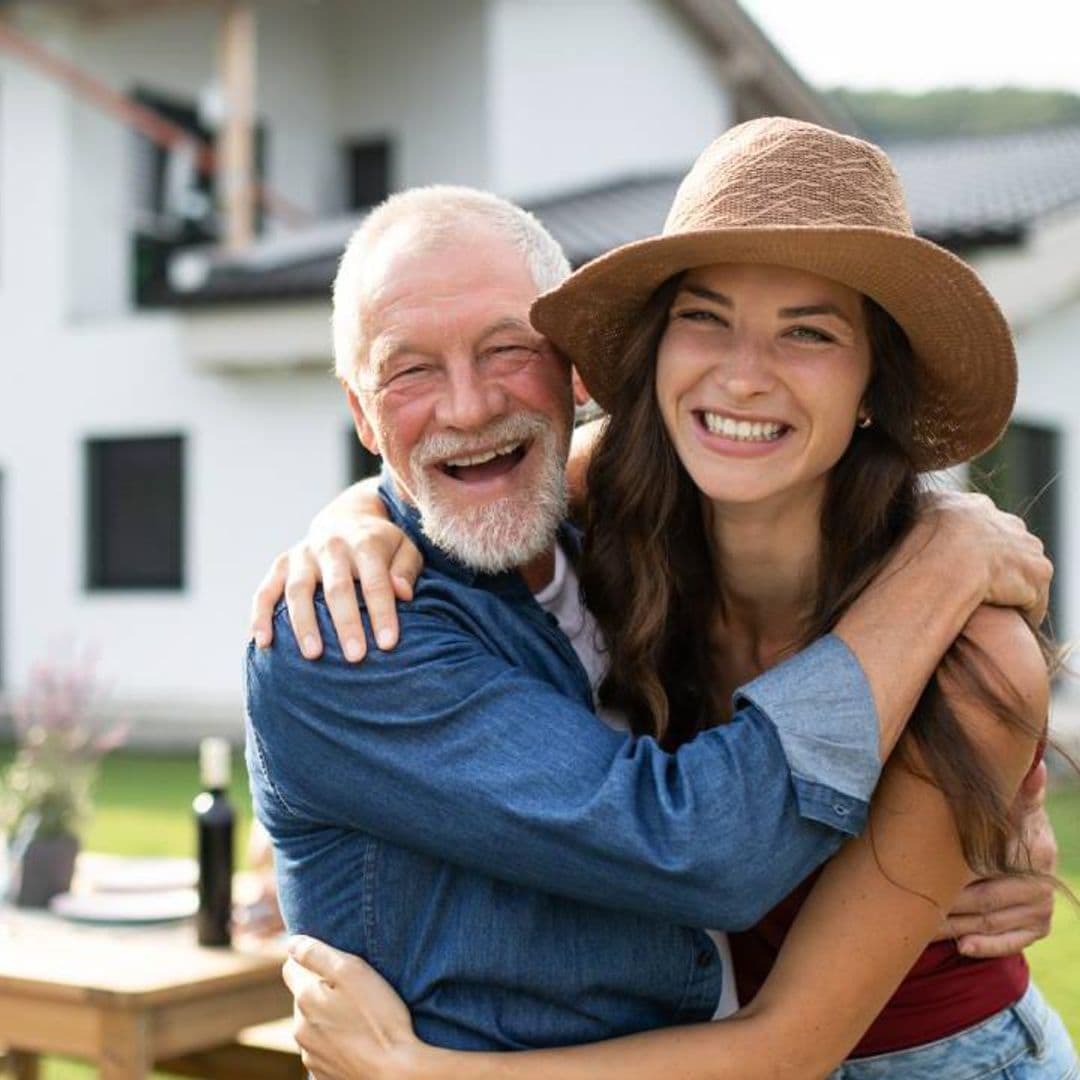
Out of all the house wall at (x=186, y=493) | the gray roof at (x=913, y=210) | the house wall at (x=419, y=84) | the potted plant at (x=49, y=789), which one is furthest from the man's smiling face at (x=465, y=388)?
the house wall at (x=419, y=84)

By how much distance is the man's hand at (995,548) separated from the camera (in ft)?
7.11

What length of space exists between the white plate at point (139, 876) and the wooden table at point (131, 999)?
17.5 inches

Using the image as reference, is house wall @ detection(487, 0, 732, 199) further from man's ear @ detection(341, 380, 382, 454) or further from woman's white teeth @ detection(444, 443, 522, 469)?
woman's white teeth @ detection(444, 443, 522, 469)

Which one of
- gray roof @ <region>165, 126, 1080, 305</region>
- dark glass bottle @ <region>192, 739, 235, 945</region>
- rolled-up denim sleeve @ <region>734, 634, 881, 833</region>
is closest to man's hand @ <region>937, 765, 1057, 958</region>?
rolled-up denim sleeve @ <region>734, 634, 881, 833</region>

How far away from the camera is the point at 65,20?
1497 cm

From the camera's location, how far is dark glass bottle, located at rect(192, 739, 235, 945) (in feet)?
12.7

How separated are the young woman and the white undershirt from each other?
0.04m

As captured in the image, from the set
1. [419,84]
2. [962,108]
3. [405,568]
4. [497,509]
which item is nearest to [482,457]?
[497,509]

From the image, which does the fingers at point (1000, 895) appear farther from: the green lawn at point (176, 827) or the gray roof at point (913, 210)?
the gray roof at point (913, 210)

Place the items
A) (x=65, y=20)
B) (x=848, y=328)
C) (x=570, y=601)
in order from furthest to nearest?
(x=65, y=20), (x=570, y=601), (x=848, y=328)

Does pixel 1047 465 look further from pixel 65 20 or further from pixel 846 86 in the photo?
pixel 846 86

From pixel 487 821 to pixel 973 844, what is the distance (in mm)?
554

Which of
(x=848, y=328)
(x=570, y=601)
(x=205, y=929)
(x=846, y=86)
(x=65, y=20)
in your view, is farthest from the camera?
(x=846, y=86)

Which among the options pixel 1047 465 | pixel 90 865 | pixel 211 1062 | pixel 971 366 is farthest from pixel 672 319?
pixel 1047 465
